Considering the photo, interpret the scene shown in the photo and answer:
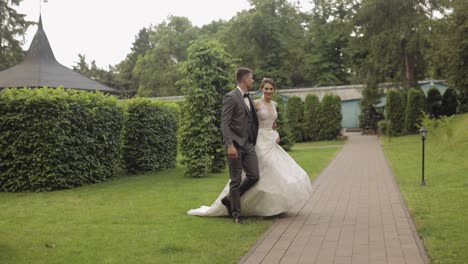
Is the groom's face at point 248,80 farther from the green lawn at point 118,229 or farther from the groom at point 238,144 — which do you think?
the green lawn at point 118,229

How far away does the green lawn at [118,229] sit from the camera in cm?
527

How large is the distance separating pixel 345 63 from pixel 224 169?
43190 mm

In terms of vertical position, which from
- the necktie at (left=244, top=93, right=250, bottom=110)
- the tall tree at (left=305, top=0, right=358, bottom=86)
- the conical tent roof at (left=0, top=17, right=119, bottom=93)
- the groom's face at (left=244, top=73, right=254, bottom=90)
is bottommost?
the necktie at (left=244, top=93, right=250, bottom=110)

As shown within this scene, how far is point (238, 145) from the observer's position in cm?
701

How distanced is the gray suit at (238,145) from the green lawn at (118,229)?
0.46 meters

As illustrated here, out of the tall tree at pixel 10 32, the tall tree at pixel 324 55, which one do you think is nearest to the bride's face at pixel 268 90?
the tall tree at pixel 10 32

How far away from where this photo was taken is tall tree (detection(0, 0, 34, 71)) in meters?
41.1

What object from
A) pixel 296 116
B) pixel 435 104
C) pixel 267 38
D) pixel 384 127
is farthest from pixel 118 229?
pixel 267 38

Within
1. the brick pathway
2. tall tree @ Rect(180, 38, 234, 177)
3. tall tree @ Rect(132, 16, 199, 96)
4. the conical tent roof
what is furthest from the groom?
tall tree @ Rect(132, 16, 199, 96)

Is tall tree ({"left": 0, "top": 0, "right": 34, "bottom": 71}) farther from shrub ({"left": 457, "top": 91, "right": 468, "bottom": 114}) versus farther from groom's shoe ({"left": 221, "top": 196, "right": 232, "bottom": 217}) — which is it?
groom's shoe ({"left": 221, "top": 196, "right": 232, "bottom": 217})

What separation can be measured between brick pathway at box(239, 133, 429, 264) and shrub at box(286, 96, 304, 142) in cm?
1982

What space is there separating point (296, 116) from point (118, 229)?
24.9 meters

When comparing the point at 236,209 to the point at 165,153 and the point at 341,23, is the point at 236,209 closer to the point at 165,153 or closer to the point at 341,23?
the point at 165,153

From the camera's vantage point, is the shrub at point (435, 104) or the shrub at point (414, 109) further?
the shrub at point (435, 104)
